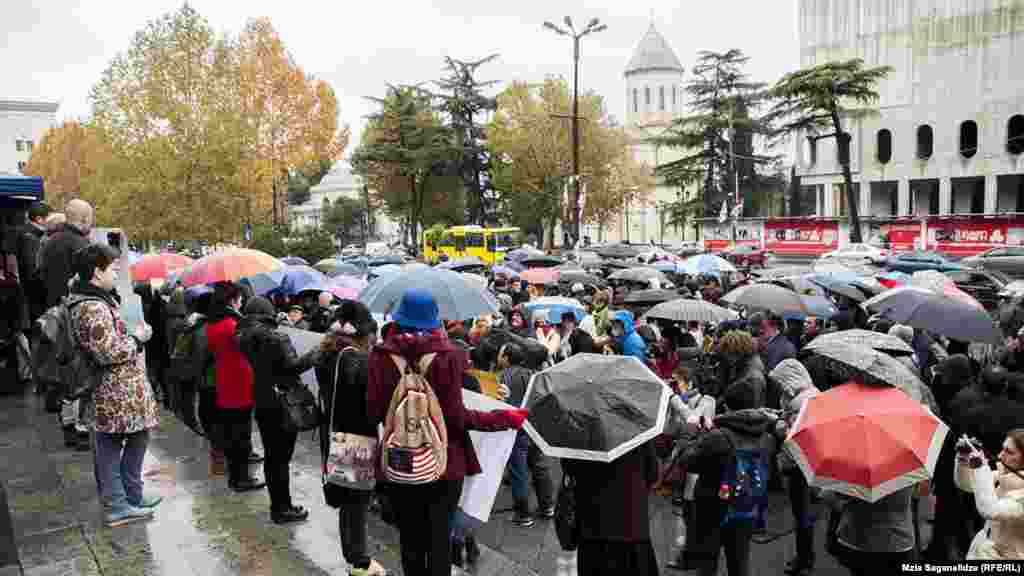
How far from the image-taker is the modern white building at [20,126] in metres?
102

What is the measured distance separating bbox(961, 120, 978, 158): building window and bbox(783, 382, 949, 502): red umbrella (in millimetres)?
56199

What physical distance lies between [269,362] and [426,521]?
6.44 ft

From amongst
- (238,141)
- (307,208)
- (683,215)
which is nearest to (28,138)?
(307,208)

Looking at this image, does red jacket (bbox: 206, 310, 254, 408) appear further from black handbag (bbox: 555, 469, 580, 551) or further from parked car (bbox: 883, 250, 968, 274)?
parked car (bbox: 883, 250, 968, 274)

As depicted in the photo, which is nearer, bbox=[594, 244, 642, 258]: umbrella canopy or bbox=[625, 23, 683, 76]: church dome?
bbox=[594, 244, 642, 258]: umbrella canopy

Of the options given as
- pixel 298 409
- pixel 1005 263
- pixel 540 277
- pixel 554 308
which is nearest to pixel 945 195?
pixel 1005 263

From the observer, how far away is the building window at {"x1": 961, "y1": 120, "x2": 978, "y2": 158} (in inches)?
2037

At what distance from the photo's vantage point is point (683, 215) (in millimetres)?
58344

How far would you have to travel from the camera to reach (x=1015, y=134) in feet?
165

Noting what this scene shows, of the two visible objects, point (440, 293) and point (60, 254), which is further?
point (440, 293)

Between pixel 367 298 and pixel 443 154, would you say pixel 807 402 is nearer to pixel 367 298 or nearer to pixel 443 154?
pixel 367 298

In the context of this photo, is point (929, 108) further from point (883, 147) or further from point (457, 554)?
point (457, 554)

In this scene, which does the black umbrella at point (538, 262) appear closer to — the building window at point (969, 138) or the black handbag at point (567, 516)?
the black handbag at point (567, 516)

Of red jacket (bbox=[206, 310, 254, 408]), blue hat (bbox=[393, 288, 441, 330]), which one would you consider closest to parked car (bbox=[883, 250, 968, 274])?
red jacket (bbox=[206, 310, 254, 408])
